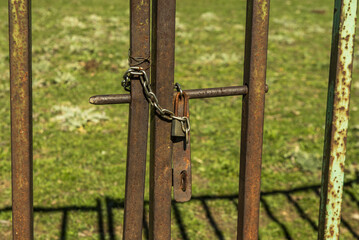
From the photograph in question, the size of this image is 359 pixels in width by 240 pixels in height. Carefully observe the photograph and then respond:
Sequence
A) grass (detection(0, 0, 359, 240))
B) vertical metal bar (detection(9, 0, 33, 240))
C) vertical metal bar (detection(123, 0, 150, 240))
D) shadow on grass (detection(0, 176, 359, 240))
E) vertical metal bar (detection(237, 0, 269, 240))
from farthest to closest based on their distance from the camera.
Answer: grass (detection(0, 0, 359, 240)), shadow on grass (detection(0, 176, 359, 240)), vertical metal bar (detection(237, 0, 269, 240)), vertical metal bar (detection(123, 0, 150, 240)), vertical metal bar (detection(9, 0, 33, 240))

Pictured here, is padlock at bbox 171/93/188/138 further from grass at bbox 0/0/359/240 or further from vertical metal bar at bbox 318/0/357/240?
grass at bbox 0/0/359/240

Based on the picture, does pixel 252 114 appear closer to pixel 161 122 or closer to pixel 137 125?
pixel 161 122

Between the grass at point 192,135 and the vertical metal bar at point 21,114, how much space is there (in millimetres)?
2771

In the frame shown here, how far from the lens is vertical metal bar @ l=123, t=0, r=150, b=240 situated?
201 cm

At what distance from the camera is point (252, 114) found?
222 centimetres

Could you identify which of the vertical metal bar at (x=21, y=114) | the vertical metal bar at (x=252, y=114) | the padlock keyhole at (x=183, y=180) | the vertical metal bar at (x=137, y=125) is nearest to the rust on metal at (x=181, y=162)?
the padlock keyhole at (x=183, y=180)

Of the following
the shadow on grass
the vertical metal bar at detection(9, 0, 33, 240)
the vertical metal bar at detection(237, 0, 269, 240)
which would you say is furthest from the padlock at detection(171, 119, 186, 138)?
the shadow on grass

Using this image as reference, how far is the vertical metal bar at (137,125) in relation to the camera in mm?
2014

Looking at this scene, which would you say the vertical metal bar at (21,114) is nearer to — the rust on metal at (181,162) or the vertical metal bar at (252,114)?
the rust on metal at (181,162)

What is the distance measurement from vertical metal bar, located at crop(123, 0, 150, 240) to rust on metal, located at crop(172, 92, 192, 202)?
0.15 metres

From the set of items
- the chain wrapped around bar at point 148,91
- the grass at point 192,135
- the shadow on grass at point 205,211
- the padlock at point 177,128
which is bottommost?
the shadow on grass at point 205,211

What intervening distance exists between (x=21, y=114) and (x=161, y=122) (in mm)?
601

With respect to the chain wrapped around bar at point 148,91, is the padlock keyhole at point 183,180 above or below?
below

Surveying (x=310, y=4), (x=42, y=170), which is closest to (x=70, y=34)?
(x=42, y=170)
